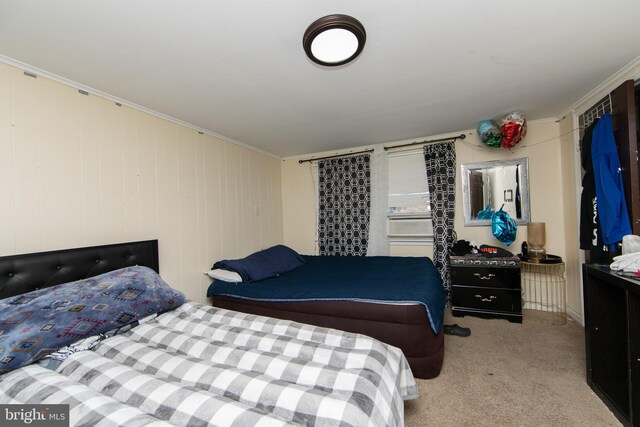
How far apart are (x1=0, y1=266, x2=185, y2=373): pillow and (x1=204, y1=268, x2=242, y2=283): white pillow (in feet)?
2.57

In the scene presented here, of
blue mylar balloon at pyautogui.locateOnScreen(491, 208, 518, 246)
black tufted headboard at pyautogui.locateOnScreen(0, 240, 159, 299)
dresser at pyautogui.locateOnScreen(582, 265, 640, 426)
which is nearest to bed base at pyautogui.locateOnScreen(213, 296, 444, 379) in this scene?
dresser at pyautogui.locateOnScreen(582, 265, 640, 426)

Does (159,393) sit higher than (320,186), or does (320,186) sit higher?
(320,186)

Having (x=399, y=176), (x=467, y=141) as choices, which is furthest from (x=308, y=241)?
(x=467, y=141)

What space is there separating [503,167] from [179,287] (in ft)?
13.2

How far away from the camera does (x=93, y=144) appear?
1.95 meters

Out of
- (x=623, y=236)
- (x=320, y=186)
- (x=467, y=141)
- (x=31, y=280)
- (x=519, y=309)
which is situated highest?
(x=467, y=141)

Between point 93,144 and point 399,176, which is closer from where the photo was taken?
point 93,144

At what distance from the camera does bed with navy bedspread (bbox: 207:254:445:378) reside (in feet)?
6.18

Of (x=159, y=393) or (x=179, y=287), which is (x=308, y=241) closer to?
(x=179, y=287)

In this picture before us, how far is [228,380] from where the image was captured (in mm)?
1022

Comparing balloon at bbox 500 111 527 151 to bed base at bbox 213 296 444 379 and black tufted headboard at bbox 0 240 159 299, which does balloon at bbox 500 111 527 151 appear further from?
black tufted headboard at bbox 0 240 159 299

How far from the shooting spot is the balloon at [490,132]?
9.17 feet

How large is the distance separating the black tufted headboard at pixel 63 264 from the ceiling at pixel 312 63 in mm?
1237

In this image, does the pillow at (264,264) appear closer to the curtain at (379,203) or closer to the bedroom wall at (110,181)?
the bedroom wall at (110,181)
